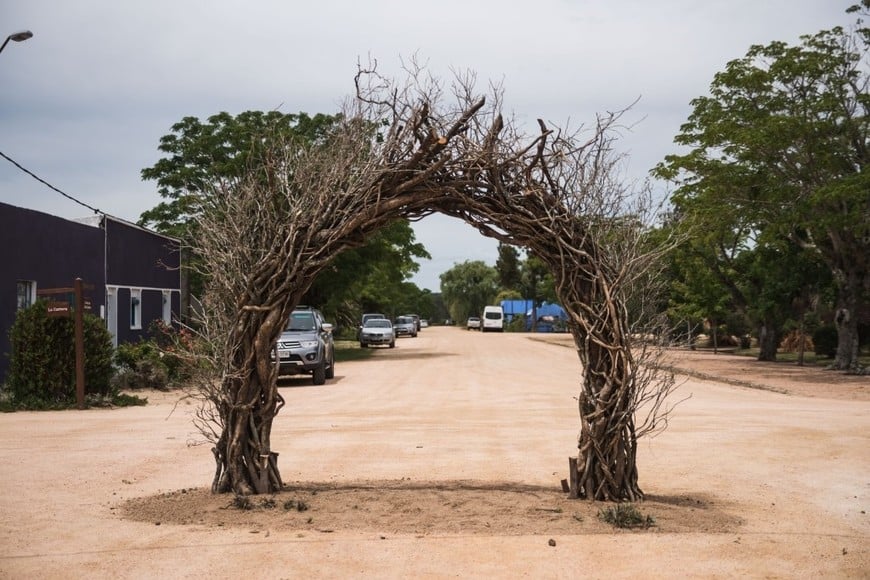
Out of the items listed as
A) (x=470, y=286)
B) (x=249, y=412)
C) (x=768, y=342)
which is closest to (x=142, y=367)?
(x=249, y=412)

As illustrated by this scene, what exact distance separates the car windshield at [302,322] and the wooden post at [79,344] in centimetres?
727

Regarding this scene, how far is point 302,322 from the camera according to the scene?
76.6 ft

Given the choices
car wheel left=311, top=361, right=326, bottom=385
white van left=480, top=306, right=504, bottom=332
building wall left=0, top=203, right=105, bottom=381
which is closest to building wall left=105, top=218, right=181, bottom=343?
building wall left=0, top=203, right=105, bottom=381

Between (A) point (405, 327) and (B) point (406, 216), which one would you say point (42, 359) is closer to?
(B) point (406, 216)

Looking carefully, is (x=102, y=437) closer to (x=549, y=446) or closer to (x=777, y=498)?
(x=549, y=446)

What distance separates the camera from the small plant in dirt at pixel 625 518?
6.59m

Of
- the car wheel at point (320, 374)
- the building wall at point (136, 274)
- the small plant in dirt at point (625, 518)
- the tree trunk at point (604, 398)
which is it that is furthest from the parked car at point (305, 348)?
the small plant in dirt at point (625, 518)

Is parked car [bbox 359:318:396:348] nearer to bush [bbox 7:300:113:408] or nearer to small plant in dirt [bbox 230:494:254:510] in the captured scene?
bush [bbox 7:300:113:408]

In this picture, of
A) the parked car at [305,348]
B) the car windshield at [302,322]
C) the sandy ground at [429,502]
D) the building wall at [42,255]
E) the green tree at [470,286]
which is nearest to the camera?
the sandy ground at [429,502]

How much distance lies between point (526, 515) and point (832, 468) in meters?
4.56

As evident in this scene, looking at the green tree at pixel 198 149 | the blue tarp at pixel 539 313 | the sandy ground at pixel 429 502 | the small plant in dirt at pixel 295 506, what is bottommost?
the sandy ground at pixel 429 502

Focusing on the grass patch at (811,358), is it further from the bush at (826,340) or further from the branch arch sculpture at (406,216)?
the branch arch sculpture at (406,216)

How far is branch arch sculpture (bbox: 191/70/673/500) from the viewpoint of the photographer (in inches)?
290

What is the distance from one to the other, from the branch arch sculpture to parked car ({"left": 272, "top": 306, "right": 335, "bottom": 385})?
46.7 ft
